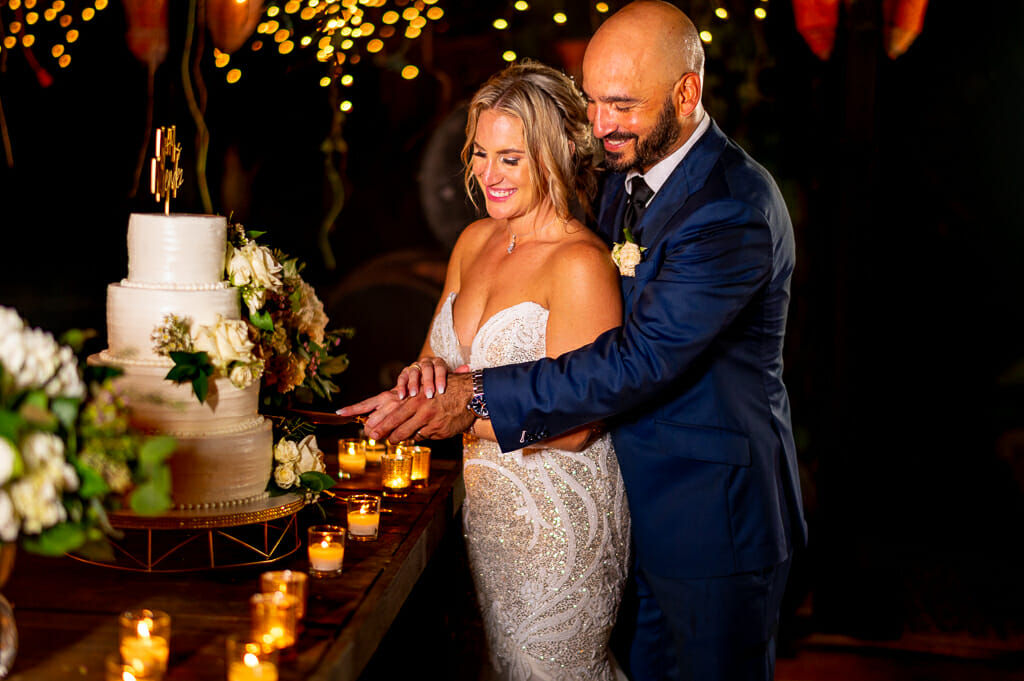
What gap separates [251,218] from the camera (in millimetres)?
4574

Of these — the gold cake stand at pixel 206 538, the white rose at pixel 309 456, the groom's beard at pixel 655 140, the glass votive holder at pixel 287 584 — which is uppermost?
the groom's beard at pixel 655 140

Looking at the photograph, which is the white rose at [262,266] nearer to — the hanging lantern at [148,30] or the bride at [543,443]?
the bride at [543,443]

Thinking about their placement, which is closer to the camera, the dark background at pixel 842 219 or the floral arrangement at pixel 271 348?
the floral arrangement at pixel 271 348

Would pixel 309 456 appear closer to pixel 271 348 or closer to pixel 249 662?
pixel 271 348

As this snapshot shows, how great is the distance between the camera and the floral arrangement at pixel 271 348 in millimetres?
2049

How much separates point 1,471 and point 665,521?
1.58m

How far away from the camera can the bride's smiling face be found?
2.52 metres

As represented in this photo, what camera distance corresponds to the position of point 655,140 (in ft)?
8.16

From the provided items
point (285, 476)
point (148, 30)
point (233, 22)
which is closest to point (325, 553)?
point (285, 476)

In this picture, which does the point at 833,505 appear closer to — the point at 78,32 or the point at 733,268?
the point at 733,268

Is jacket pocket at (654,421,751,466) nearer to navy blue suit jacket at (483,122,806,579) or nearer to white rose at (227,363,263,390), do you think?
navy blue suit jacket at (483,122,806,579)

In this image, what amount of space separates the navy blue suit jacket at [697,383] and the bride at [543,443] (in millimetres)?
102

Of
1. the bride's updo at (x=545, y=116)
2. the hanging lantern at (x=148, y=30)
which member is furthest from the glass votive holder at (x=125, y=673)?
the hanging lantern at (x=148, y=30)

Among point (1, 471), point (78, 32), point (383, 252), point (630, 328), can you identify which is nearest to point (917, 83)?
point (383, 252)
